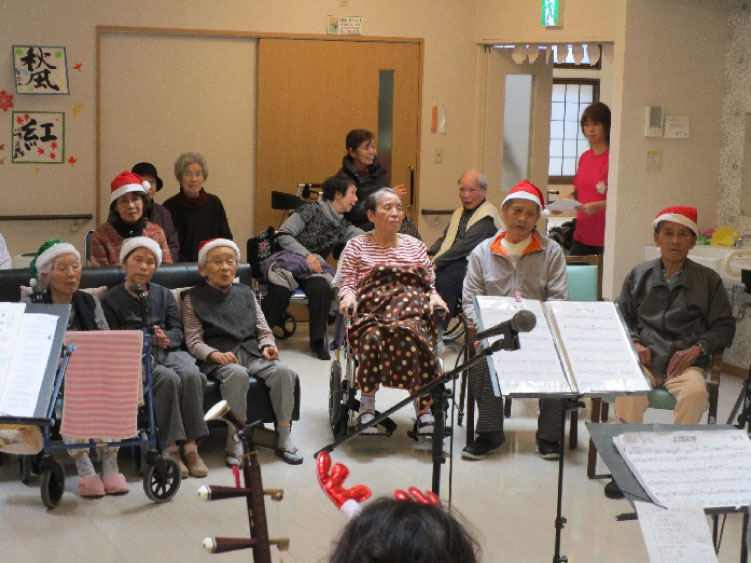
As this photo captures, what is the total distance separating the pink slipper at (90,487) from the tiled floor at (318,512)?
1.4 inches

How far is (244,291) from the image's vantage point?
189 inches

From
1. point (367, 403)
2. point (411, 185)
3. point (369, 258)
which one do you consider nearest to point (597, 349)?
point (367, 403)

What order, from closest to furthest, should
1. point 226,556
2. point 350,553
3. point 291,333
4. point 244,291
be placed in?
point 350,553 < point 226,556 < point 244,291 < point 291,333

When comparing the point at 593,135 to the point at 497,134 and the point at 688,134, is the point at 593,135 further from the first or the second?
the point at 497,134

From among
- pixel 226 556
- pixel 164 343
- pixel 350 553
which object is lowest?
pixel 226 556

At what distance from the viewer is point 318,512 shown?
3986mm

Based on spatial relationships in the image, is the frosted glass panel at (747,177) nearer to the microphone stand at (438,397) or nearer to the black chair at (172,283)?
the black chair at (172,283)

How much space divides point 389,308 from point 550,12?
3.31 m

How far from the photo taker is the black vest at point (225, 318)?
467 cm

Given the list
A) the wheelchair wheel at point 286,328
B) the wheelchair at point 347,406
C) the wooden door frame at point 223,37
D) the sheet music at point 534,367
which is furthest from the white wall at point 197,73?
the sheet music at point 534,367

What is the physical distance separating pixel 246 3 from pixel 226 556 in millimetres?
4808

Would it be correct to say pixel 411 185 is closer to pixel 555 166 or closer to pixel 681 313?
pixel 681 313

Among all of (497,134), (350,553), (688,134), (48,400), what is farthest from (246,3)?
(350,553)

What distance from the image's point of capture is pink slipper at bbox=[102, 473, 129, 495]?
13.6 ft
